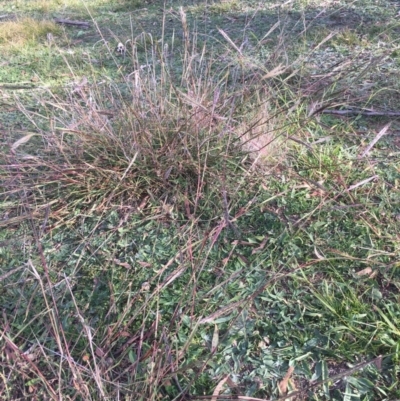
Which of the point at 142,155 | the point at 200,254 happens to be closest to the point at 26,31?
the point at 142,155

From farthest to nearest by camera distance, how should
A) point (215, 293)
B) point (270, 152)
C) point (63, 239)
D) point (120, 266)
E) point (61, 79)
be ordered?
point (61, 79), point (270, 152), point (63, 239), point (120, 266), point (215, 293)

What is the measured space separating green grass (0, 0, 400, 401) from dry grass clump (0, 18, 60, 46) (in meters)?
→ 2.41

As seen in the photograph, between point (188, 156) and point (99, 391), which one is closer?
point (99, 391)

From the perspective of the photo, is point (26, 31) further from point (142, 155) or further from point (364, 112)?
point (364, 112)

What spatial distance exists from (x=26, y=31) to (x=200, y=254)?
423 cm

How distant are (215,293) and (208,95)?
1.07 metres

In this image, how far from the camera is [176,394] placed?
4.52ft

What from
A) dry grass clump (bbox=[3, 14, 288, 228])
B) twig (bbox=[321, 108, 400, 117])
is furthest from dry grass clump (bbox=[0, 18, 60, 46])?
twig (bbox=[321, 108, 400, 117])

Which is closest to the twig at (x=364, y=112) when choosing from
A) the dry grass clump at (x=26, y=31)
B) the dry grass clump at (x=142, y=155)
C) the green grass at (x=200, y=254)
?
the green grass at (x=200, y=254)

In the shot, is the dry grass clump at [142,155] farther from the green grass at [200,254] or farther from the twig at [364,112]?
the twig at [364,112]

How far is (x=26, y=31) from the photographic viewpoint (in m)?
4.75

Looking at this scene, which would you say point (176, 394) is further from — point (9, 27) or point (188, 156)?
point (9, 27)

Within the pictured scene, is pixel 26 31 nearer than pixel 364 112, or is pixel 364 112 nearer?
pixel 364 112

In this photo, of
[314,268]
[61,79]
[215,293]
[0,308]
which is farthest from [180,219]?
[61,79]
